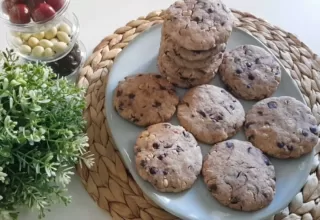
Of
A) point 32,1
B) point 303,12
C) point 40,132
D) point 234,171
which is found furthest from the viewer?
point 303,12

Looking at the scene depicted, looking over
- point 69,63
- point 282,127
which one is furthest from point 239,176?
point 69,63

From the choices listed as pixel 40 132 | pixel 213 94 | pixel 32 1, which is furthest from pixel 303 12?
pixel 40 132

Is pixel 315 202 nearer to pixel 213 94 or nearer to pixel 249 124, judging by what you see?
pixel 249 124

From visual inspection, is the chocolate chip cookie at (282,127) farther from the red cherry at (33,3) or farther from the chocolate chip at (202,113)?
the red cherry at (33,3)

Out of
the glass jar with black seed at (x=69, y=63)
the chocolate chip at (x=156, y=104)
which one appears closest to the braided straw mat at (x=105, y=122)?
the glass jar with black seed at (x=69, y=63)

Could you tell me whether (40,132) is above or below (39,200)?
above

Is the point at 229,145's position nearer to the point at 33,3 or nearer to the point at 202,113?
the point at 202,113

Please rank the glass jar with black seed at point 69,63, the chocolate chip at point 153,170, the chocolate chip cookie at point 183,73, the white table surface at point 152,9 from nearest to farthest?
the chocolate chip at point 153,170, the chocolate chip cookie at point 183,73, the glass jar with black seed at point 69,63, the white table surface at point 152,9
